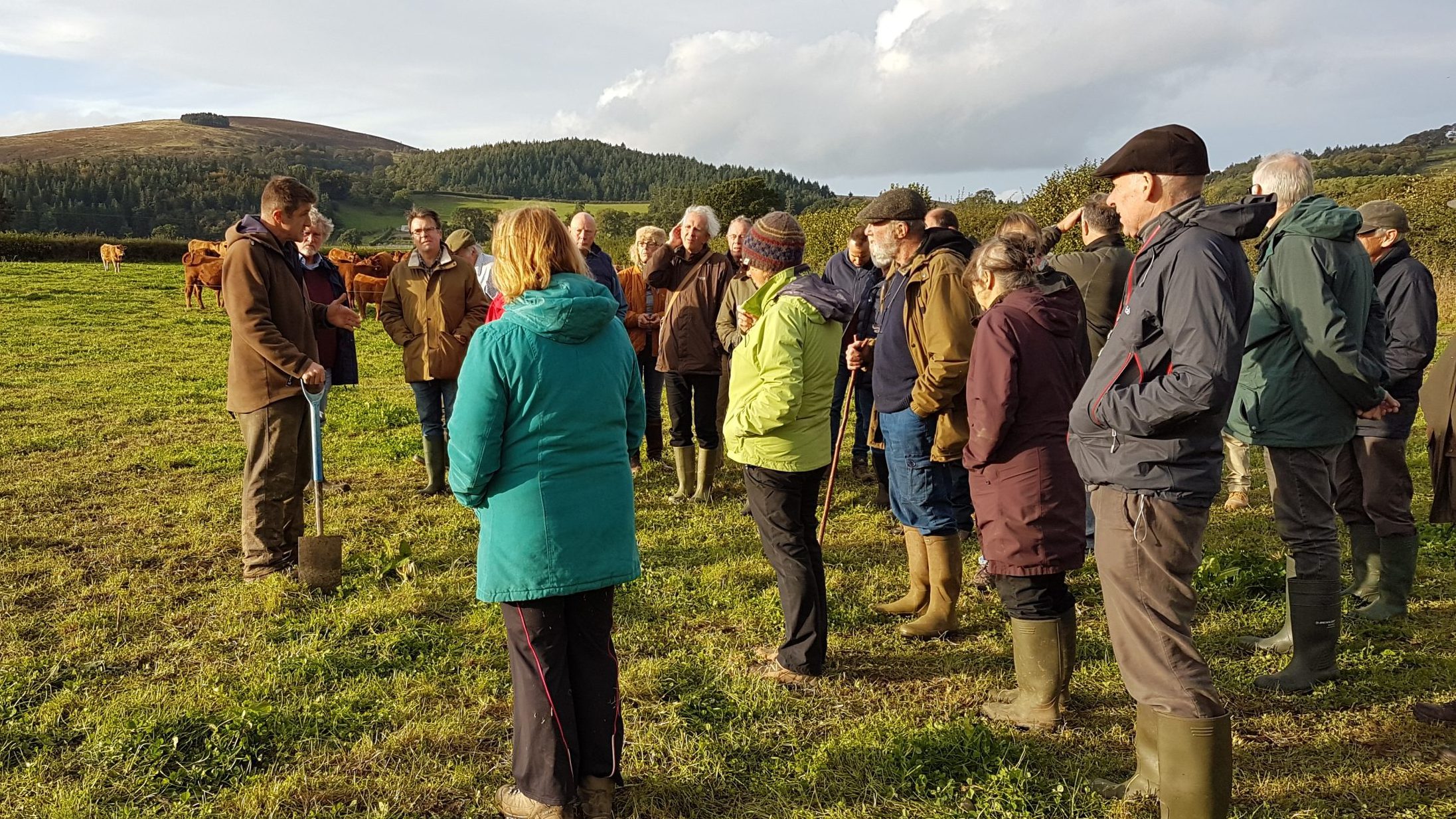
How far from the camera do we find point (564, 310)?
308 centimetres

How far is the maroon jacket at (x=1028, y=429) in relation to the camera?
3787mm

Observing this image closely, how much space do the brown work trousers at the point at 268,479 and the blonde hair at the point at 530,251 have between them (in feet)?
10.9

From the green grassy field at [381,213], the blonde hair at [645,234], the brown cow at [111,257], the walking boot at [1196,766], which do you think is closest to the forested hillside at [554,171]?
the green grassy field at [381,213]

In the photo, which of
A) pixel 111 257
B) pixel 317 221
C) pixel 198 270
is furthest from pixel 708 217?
pixel 111 257

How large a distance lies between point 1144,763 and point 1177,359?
5.14ft

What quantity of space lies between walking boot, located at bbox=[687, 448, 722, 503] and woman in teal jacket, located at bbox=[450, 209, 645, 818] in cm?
440

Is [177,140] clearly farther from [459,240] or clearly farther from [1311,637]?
[1311,637]

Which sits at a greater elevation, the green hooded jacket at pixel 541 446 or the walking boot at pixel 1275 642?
the green hooded jacket at pixel 541 446

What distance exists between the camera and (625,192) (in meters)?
119

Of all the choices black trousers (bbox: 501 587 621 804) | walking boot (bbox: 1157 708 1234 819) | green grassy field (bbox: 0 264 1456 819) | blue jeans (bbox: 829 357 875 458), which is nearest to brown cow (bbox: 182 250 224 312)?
green grassy field (bbox: 0 264 1456 819)

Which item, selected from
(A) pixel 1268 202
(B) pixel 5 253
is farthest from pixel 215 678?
(B) pixel 5 253

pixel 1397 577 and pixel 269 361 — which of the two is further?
pixel 269 361

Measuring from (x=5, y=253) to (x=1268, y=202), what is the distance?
43622mm

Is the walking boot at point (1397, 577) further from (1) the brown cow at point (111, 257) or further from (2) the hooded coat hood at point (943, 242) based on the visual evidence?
(1) the brown cow at point (111, 257)
